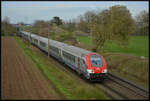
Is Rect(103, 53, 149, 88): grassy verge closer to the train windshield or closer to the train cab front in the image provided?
the train cab front

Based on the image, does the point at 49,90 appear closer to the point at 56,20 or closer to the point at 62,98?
the point at 62,98

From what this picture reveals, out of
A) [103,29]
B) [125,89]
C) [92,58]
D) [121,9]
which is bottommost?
[125,89]

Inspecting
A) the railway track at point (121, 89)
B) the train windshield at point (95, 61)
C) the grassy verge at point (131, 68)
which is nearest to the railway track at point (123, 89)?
the railway track at point (121, 89)

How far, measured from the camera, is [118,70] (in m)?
26.5

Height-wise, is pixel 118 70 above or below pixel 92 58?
below

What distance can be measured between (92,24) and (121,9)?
578 centimetres

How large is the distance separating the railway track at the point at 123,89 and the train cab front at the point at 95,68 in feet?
3.19

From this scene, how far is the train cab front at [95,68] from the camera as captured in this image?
64.6 feet

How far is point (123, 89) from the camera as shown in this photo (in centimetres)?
1869

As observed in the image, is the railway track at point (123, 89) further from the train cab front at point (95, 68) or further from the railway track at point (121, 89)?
the train cab front at point (95, 68)

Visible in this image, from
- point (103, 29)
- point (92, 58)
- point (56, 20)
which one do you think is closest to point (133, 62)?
point (92, 58)

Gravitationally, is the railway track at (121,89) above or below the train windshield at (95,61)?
below

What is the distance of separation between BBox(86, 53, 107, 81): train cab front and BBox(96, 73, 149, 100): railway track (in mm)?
Result: 972

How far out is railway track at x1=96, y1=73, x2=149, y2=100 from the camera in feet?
54.3
